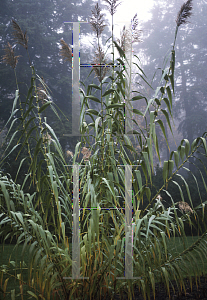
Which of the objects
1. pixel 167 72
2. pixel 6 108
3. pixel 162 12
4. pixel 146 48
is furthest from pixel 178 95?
pixel 167 72

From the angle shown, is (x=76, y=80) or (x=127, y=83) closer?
(x=76, y=80)

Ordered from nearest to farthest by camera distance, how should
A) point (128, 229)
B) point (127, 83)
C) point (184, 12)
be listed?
1. point (184, 12)
2. point (128, 229)
3. point (127, 83)

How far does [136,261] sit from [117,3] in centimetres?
131

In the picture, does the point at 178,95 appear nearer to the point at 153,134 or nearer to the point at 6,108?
the point at 6,108
